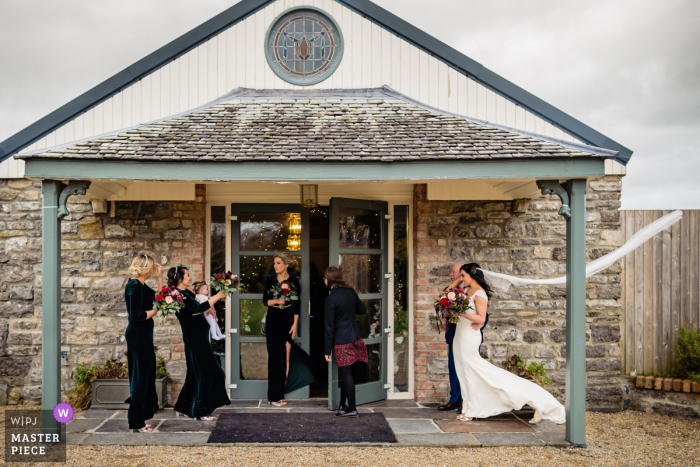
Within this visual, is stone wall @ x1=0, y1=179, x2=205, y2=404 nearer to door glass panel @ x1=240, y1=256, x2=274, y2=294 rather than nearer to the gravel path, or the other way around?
door glass panel @ x1=240, y1=256, x2=274, y2=294

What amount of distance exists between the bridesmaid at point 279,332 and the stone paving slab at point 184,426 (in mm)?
933

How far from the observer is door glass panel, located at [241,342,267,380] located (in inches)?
262

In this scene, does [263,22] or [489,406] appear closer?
[489,406]

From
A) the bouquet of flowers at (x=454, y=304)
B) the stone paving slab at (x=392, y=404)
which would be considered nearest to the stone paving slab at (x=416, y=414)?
the stone paving slab at (x=392, y=404)

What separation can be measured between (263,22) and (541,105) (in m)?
3.93

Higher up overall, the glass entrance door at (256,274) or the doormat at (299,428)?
the glass entrance door at (256,274)

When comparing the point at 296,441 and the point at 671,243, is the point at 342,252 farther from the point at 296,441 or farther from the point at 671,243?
the point at 671,243

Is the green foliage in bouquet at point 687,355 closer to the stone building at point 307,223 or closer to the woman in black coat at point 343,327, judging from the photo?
the stone building at point 307,223

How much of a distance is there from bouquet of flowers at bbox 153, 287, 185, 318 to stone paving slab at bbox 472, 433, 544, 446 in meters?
3.33

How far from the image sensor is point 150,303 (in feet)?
17.2

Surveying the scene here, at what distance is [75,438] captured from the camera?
5129 mm

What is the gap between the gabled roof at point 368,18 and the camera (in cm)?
658

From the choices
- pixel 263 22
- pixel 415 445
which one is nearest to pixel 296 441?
pixel 415 445

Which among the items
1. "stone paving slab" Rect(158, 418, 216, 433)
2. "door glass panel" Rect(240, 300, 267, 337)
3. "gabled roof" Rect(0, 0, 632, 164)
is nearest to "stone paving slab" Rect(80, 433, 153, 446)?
"stone paving slab" Rect(158, 418, 216, 433)
